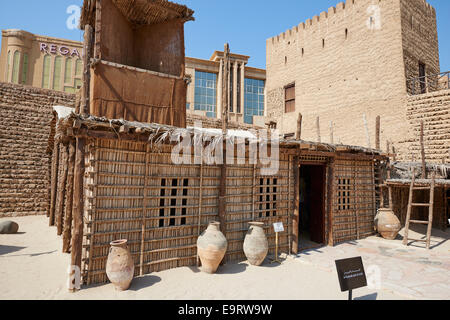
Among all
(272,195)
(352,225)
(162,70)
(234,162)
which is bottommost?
(352,225)

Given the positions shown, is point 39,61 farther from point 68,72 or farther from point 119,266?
point 119,266

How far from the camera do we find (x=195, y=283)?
4.68 metres

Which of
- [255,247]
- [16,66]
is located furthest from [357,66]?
[16,66]

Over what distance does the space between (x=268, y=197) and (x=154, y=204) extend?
3.09 meters

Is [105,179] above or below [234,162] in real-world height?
below

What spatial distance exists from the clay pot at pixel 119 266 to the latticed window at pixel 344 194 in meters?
6.29

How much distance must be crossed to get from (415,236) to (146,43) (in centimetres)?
1119

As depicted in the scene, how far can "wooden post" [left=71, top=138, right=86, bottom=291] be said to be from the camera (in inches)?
170

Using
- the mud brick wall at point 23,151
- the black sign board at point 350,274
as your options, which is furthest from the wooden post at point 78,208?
the mud brick wall at point 23,151

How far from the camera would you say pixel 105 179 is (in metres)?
4.68

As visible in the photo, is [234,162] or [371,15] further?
[371,15]

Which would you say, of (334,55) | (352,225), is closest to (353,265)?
(352,225)

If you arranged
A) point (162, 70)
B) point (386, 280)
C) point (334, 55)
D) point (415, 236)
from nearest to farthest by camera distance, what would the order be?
point (386, 280) → point (162, 70) → point (415, 236) → point (334, 55)

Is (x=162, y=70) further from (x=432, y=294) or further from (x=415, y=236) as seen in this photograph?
(x=415, y=236)
